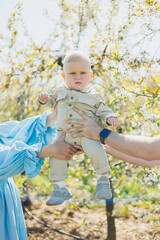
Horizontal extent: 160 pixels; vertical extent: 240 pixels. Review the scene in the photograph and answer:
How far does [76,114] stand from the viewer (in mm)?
2160

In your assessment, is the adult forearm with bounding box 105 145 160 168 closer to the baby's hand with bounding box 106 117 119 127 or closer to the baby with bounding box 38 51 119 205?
the baby with bounding box 38 51 119 205

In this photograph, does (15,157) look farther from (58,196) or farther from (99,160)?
(99,160)

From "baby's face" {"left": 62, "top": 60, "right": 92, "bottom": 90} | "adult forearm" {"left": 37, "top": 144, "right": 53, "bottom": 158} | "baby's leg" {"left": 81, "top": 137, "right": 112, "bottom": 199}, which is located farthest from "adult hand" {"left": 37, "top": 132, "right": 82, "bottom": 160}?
"baby's face" {"left": 62, "top": 60, "right": 92, "bottom": 90}

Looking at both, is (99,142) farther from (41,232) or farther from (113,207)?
(41,232)

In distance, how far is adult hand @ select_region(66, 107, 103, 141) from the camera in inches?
82.0

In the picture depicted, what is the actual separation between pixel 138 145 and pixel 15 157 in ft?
2.95

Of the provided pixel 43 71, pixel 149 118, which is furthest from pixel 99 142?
pixel 43 71

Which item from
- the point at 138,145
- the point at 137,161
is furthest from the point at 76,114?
the point at 137,161

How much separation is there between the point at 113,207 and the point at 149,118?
1.94 meters

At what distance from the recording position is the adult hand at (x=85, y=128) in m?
2.08

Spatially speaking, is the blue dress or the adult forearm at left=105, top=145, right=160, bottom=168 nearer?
the blue dress

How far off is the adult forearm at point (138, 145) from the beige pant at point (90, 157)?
101mm

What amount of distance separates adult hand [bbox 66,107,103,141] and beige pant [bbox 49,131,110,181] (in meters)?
0.05

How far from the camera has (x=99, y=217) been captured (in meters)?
5.05
